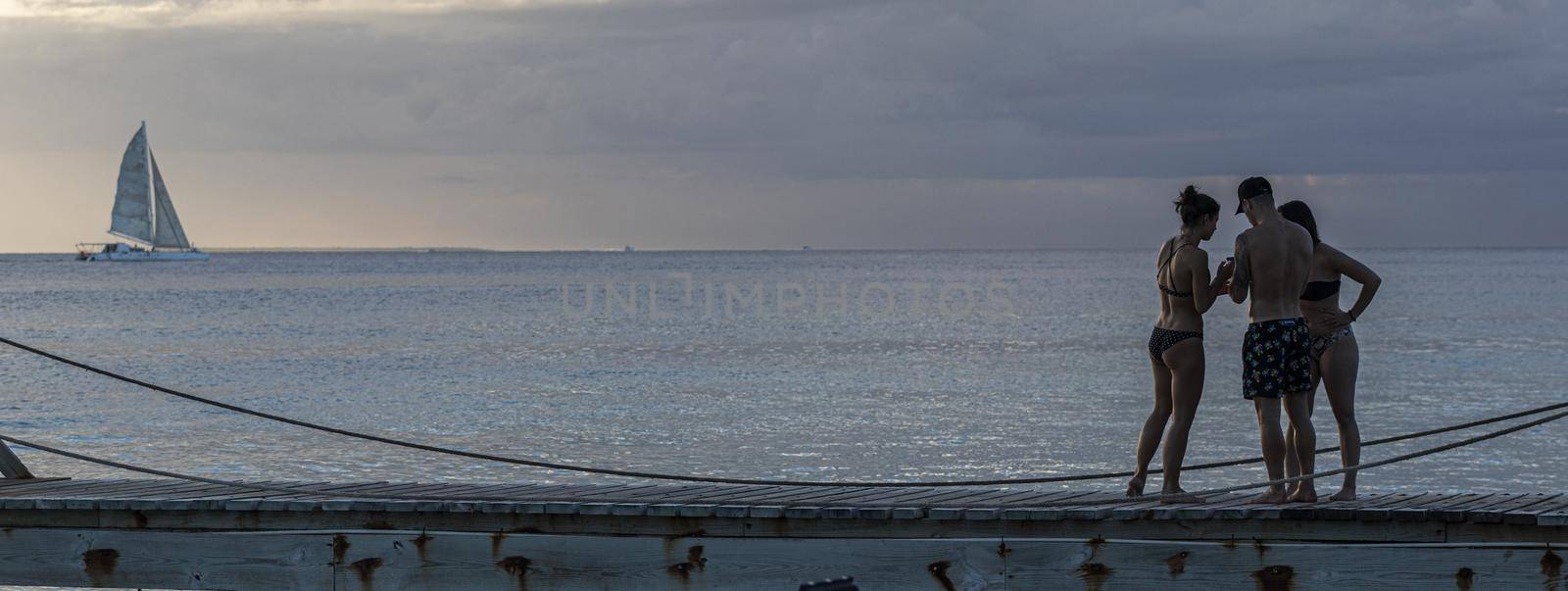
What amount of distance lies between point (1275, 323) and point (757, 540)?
2.91 meters

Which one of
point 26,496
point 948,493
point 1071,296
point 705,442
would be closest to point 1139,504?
point 948,493

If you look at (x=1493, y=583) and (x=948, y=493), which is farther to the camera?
(x=948, y=493)

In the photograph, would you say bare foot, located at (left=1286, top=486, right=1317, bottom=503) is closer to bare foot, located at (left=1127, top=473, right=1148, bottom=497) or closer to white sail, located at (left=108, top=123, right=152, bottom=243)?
bare foot, located at (left=1127, top=473, right=1148, bottom=497)

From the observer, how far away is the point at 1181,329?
842cm

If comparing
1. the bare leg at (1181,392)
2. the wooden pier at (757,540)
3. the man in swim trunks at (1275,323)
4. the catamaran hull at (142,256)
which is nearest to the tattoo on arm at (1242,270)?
the man in swim trunks at (1275,323)

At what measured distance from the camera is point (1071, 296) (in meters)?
88.6

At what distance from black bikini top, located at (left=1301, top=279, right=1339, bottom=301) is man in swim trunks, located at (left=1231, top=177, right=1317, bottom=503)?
150 millimetres

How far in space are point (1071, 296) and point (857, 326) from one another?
34870 mm

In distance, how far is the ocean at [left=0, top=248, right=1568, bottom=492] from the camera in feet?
61.4

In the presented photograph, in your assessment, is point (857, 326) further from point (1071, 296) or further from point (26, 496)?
point (26, 496)

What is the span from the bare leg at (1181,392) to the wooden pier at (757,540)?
0.33m

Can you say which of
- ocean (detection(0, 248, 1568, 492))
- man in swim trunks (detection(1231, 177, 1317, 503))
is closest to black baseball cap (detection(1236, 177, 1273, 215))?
man in swim trunks (detection(1231, 177, 1317, 503))

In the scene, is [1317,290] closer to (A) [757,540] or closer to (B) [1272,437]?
(B) [1272,437]

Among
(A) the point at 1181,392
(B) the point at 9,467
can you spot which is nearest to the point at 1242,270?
(A) the point at 1181,392
